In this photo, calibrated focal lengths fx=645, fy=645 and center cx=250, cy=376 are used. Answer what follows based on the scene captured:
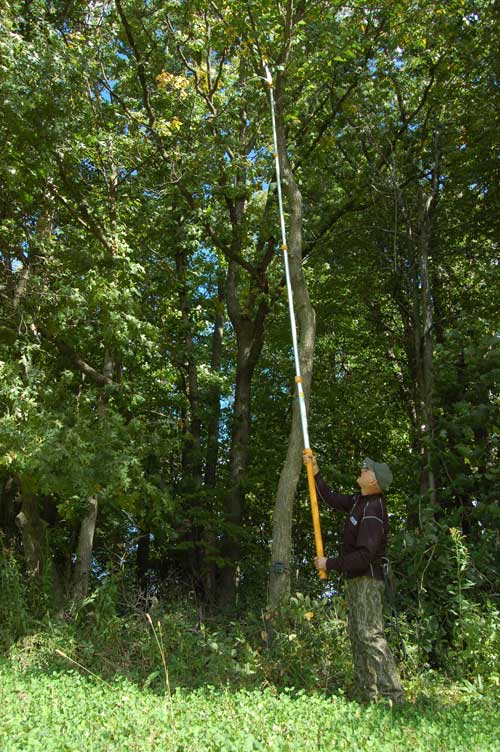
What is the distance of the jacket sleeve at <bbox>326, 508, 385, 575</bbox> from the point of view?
4762 millimetres

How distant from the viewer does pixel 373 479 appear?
16.4 ft

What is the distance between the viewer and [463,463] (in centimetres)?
756

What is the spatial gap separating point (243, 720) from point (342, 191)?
941cm

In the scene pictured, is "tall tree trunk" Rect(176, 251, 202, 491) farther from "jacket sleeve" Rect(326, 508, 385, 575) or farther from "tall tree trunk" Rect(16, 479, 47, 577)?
"jacket sleeve" Rect(326, 508, 385, 575)

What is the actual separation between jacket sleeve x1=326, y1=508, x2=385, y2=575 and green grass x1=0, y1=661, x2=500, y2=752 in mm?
922

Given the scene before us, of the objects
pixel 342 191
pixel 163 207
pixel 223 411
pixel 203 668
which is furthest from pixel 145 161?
pixel 203 668

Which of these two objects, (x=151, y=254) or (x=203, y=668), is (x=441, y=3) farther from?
(x=203, y=668)

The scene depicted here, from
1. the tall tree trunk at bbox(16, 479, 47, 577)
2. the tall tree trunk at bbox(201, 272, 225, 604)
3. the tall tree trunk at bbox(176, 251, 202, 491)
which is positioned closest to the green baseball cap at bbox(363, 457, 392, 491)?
the tall tree trunk at bbox(16, 479, 47, 577)

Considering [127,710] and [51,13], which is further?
[51,13]

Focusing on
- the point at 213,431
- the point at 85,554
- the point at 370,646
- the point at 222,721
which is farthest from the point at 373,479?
the point at 213,431

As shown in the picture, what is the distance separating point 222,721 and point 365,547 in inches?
60.6

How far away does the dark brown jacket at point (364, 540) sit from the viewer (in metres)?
4.77

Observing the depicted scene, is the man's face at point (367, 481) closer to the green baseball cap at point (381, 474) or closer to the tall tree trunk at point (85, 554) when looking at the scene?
the green baseball cap at point (381, 474)

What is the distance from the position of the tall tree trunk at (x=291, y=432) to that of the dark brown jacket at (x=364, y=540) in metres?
1.60
